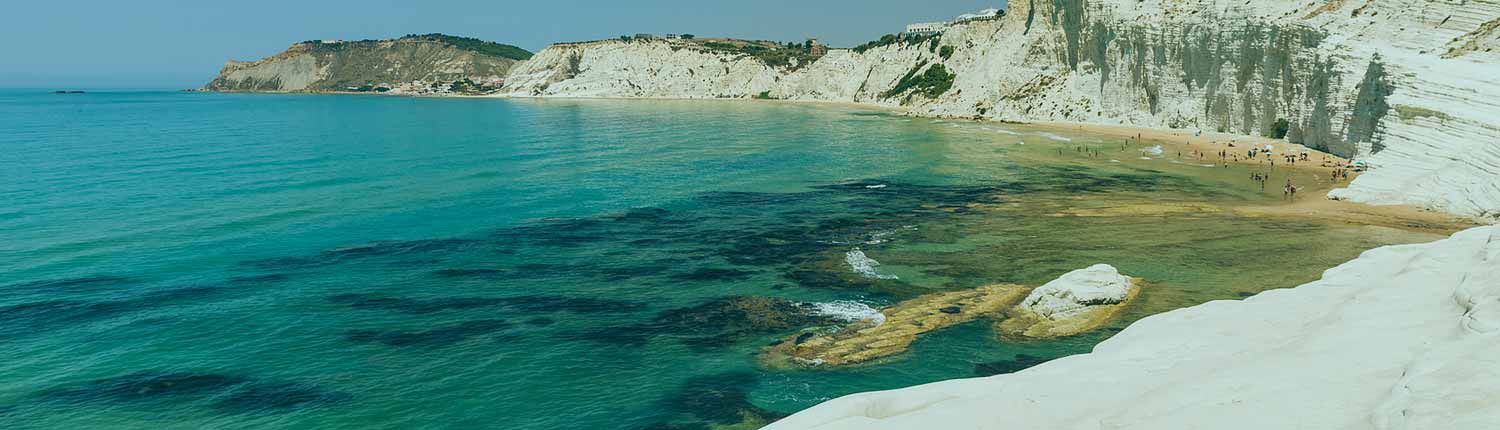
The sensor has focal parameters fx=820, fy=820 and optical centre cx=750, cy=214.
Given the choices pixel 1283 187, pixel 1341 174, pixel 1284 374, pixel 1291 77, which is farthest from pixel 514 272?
pixel 1291 77

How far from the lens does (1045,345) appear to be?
23516 millimetres

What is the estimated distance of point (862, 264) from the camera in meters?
33.7

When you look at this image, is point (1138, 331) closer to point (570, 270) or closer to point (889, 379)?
point (889, 379)

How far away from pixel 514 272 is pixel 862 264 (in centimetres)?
1421

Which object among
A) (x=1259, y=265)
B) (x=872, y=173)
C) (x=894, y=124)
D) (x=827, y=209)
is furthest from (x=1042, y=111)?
(x=1259, y=265)

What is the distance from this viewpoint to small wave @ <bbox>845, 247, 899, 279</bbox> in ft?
104

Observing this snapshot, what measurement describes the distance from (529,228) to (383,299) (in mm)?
13695

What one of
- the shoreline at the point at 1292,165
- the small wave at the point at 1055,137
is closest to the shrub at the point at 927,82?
the shoreline at the point at 1292,165

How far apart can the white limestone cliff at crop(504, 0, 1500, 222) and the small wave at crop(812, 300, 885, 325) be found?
110ft

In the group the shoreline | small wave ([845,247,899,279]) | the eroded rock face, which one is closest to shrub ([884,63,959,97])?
the shoreline

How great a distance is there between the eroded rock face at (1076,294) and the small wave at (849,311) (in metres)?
4.85

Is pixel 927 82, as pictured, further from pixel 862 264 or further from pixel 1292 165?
pixel 862 264

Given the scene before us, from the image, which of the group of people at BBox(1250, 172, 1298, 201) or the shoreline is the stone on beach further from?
the group of people at BBox(1250, 172, 1298, 201)

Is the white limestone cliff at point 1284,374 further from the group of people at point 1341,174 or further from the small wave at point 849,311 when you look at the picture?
the group of people at point 1341,174
